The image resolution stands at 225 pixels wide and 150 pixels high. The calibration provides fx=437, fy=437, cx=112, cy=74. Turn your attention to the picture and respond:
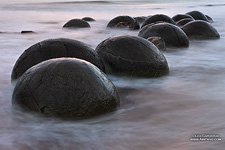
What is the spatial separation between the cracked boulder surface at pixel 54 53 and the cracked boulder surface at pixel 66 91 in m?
1.03

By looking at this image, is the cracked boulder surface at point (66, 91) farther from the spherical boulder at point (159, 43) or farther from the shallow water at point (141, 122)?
the spherical boulder at point (159, 43)

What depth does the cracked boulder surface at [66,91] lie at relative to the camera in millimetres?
3961

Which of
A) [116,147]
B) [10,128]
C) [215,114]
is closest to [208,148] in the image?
[116,147]

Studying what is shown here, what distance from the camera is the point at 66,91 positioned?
13.1ft

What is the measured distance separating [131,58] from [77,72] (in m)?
2.02

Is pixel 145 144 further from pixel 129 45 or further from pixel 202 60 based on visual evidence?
pixel 202 60

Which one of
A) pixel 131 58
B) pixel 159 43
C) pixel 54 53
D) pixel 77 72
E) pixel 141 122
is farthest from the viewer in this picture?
pixel 159 43

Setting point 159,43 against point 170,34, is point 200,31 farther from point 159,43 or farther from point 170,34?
point 159,43

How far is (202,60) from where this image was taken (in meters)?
7.86

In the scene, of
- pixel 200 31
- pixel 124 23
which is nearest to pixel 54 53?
pixel 200 31

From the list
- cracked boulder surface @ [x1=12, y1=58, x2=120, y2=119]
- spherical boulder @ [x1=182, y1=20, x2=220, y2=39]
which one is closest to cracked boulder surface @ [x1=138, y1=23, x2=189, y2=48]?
spherical boulder @ [x1=182, y1=20, x2=220, y2=39]

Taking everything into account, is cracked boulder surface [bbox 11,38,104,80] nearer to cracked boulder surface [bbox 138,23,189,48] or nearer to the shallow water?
the shallow water

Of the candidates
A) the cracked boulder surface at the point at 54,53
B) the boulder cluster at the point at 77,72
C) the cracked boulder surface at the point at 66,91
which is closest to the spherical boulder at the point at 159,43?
the boulder cluster at the point at 77,72

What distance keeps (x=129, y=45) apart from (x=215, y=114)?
2193 mm
